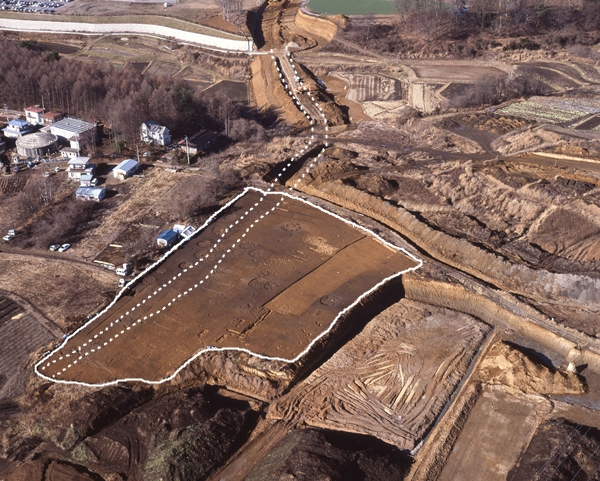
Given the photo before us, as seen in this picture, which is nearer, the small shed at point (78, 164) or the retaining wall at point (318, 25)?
the small shed at point (78, 164)

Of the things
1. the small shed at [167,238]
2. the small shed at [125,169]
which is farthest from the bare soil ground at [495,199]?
the small shed at [125,169]

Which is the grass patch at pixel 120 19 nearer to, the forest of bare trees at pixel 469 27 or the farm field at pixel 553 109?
the forest of bare trees at pixel 469 27

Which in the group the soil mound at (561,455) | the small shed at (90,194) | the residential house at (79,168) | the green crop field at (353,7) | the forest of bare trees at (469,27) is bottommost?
the soil mound at (561,455)

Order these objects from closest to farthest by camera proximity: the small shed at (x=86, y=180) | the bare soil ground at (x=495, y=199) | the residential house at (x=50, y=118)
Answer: the bare soil ground at (x=495, y=199) < the small shed at (x=86, y=180) < the residential house at (x=50, y=118)

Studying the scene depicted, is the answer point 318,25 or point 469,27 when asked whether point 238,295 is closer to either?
point 318,25

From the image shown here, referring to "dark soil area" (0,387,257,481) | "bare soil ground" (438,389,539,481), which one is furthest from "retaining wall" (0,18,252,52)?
"bare soil ground" (438,389,539,481)

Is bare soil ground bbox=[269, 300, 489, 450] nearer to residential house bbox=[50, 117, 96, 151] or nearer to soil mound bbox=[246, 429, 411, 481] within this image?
soil mound bbox=[246, 429, 411, 481]

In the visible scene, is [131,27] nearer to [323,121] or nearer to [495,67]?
[323,121]
